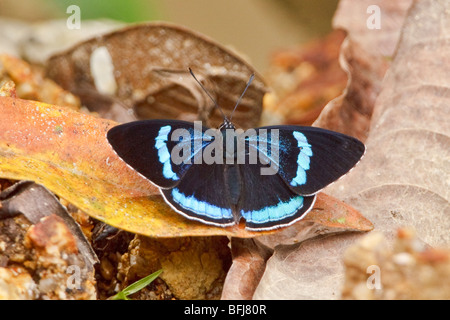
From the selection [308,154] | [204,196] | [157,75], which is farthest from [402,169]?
[157,75]

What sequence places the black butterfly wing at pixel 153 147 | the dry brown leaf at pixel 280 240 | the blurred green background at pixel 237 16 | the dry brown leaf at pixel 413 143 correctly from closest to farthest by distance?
1. the dry brown leaf at pixel 280 240
2. the black butterfly wing at pixel 153 147
3. the dry brown leaf at pixel 413 143
4. the blurred green background at pixel 237 16

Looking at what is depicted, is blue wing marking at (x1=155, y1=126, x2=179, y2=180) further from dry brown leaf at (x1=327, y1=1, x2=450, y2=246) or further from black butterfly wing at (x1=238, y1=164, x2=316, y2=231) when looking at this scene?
dry brown leaf at (x1=327, y1=1, x2=450, y2=246)

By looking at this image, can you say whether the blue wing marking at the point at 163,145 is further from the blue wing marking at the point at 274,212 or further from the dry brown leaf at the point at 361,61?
the dry brown leaf at the point at 361,61

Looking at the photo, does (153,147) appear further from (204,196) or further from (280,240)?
(280,240)

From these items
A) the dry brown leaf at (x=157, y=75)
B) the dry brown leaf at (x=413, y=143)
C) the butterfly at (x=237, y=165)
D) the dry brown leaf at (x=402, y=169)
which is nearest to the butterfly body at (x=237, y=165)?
the butterfly at (x=237, y=165)

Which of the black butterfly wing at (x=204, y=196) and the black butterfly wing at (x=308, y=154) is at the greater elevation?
the black butterfly wing at (x=308, y=154)

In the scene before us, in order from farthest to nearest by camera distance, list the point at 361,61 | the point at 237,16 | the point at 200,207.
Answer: the point at 237,16, the point at 361,61, the point at 200,207

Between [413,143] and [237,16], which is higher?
[413,143]

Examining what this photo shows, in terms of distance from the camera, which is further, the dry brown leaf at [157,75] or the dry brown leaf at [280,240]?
the dry brown leaf at [157,75]

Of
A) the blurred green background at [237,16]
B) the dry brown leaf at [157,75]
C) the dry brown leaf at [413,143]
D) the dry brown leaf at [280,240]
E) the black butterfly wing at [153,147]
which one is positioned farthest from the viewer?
the blurred green background at [237,16]
